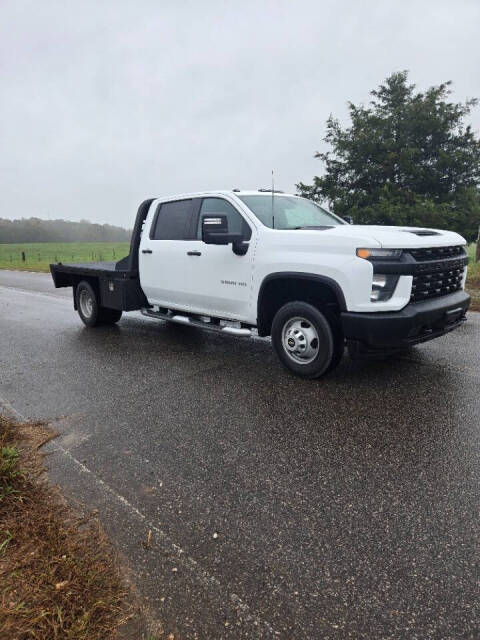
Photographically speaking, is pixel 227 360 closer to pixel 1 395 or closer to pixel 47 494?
pixel 1 395

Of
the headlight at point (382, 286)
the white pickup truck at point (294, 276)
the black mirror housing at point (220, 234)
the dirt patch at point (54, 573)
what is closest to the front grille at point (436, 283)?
the white pickup truck at point (294, 276)

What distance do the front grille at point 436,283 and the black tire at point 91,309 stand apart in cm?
502

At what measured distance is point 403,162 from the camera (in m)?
20.2

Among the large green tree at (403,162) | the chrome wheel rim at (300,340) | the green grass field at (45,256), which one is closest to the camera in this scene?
the chrome wheel rim at (300,340)

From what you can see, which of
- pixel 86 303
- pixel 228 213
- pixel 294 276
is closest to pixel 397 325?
pixel 294 276

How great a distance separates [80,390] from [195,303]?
71.6 inches

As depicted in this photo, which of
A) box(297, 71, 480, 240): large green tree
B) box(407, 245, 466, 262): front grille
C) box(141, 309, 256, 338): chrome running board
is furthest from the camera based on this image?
box(297, 71, 480, 240): large green tree

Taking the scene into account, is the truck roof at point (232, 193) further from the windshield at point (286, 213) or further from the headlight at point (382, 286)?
the headlight at point (382, 286)

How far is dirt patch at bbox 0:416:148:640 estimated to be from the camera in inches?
67.7

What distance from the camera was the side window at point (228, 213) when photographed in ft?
16.3

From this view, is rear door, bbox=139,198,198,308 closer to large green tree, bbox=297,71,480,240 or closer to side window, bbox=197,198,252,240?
side window, bbox=197,198,252,240

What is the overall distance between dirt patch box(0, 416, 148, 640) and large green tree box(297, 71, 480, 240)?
733 inches

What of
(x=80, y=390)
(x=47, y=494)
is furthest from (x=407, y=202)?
(x=47, y=494)

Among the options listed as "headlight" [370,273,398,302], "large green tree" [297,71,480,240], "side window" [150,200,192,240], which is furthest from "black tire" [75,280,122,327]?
"large green tree" [297,71,480,240]
